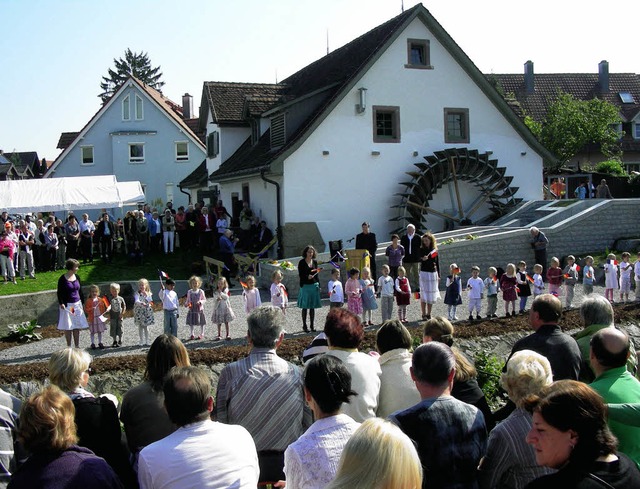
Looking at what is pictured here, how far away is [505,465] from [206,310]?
14460mm

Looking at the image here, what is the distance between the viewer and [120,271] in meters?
24.3

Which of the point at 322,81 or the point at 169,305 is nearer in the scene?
the point at 169,305

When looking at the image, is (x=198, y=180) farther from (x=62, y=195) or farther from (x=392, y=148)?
(x=392, y=148)

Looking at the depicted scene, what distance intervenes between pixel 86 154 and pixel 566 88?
36.2 meters

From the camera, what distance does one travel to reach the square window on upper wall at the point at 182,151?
4716 cm

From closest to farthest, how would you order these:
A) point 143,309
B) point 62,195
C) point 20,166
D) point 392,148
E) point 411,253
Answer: point 143,309 → point 411,253 → point 392,148 → point 62,195 → point 20,166

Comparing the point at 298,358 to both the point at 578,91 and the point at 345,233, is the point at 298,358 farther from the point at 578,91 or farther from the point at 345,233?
the point at 578,91

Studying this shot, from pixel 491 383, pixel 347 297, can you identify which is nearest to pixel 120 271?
pixel 347 297

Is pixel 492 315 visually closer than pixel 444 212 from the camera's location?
Yes

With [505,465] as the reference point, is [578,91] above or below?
above

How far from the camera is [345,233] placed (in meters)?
26.1

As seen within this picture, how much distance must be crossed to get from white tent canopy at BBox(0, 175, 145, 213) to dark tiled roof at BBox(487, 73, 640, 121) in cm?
3442

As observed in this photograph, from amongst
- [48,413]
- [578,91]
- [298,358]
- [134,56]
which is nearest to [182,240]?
[298,358]

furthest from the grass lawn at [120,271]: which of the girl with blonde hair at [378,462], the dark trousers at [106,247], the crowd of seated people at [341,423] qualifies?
the girl with blonde hair at [378,462]
